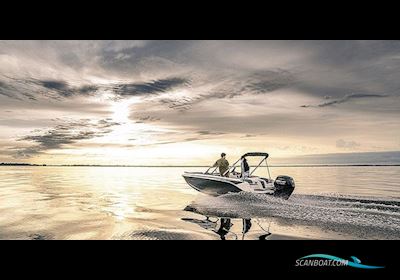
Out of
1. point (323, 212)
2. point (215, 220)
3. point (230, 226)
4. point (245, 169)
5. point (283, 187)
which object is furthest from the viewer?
point (245, 169)

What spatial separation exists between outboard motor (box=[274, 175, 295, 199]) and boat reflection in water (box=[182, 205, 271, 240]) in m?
2.72

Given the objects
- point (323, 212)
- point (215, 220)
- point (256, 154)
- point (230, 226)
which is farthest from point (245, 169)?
point (230, 226)

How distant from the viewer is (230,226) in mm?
7172

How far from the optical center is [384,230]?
22.7 ft

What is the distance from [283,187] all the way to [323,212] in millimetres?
1626

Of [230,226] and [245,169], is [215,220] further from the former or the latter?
[245,169]

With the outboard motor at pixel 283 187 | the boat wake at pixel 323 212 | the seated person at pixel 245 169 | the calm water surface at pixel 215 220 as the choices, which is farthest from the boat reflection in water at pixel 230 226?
the seated person at pixel 245 169

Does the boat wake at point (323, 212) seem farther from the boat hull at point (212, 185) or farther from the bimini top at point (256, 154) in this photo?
the bimini top at point (256, 154)

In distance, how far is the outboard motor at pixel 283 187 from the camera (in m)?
10.2

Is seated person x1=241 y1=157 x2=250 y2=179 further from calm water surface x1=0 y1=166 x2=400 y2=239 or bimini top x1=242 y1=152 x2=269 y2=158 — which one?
calm water surface x1=0 y1=166 x2=400 y2=239
